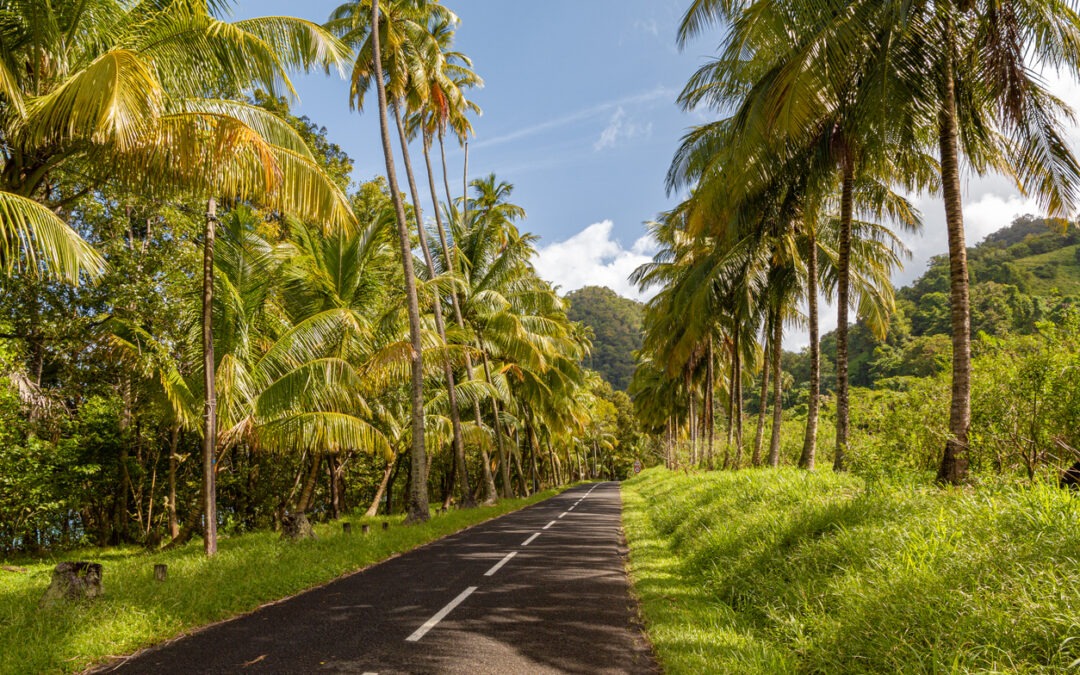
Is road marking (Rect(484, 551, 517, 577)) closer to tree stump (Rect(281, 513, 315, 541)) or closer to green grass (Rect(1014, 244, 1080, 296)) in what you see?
tree stump (Rect(281, 513, 315, 541))

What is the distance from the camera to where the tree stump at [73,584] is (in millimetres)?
4922

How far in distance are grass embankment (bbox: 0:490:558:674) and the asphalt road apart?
299 mm

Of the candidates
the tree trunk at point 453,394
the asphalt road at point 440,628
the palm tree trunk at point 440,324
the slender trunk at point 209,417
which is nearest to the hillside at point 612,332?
the tree trunk at point 453,394

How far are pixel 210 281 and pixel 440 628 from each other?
6.45 m

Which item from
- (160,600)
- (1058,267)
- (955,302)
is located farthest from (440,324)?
(1058,267)

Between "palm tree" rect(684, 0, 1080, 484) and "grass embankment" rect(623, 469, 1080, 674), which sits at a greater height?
"palm tree" rect(684, 0, 1080, 484)

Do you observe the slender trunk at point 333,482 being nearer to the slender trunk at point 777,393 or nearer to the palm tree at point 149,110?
the palm tree at point 149,110

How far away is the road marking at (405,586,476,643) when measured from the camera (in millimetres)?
4336

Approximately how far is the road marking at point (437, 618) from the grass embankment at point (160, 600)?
6.78 feet

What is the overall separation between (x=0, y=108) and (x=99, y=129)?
6.48ft

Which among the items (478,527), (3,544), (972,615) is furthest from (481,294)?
(972,615)

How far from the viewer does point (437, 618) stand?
489 cm

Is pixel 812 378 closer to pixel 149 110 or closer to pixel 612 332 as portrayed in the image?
pixel 149 110

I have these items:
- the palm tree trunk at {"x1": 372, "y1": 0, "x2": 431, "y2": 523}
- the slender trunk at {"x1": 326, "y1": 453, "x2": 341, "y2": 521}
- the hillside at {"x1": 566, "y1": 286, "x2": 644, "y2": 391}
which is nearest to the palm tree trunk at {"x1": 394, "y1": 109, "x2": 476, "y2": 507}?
the palm tree trunk at {"x1": 372, "y1": 0, "x2": 431, "y2": 523}
